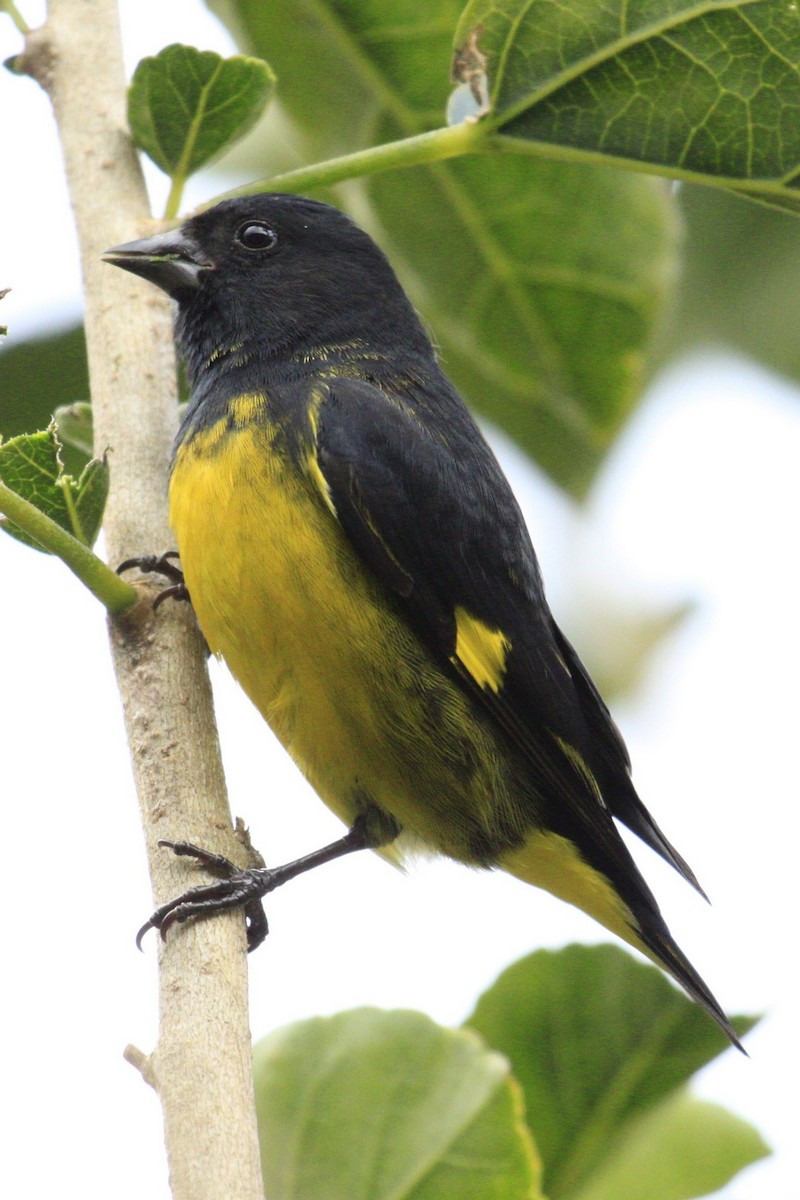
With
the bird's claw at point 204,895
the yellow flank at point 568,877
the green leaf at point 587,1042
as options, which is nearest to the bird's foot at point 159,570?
the bird's claw at point 204,895

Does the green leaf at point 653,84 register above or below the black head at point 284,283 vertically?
below

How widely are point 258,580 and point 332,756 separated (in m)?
0.42

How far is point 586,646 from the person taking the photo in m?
4.20

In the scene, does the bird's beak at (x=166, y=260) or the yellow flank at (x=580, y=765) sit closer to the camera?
the bird's beak at (x=166, y=260)

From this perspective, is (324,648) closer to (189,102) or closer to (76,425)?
(76,425)

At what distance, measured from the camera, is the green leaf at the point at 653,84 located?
8.98 ft

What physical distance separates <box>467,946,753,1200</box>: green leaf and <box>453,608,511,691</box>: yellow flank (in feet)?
2.52

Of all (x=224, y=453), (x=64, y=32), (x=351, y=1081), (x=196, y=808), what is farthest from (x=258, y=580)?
(x=64, y=32)

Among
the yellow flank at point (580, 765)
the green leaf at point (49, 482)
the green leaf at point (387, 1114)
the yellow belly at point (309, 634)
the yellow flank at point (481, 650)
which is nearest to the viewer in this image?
the green leaf at point (387, 1114)

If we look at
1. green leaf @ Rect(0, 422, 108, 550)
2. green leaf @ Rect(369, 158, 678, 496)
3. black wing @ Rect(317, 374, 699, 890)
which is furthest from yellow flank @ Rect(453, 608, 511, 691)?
green leaf @ Rect(0, 422, 108, 550)

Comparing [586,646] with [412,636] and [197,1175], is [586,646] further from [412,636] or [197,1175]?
[197,1175]

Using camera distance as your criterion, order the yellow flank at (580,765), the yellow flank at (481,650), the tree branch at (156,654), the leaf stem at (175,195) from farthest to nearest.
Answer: the yellow flank at (580,765) → the yellow flank at (481,650) → the leaf stem at (175,195) → the tree branch at (156,654)

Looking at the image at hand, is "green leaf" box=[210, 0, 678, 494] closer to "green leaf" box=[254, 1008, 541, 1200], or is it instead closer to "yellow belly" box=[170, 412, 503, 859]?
"yellow belly" box=[170, 412, 503, 859]

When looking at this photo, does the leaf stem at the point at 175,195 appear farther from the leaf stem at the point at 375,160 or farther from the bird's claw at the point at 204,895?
the bird's claw at the point at 204,895
